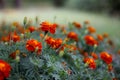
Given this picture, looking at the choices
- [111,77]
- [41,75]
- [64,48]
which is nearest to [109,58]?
[111,77]

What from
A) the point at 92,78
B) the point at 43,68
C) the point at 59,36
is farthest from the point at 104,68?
the point at 43,68

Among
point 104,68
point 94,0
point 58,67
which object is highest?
point 58,67

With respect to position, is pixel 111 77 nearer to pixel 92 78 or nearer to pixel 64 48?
pixel 92 78

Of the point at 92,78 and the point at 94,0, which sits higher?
the point at 92,78

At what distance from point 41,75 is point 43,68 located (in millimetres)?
82

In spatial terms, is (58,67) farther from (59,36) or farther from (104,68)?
(59,36)

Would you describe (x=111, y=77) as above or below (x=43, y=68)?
below

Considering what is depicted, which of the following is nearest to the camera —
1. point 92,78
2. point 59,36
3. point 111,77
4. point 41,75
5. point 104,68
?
point 41,75

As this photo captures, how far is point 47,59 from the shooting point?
121 inches

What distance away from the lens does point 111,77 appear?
11.8ft

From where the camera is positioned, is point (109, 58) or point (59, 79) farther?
point (109, 58)

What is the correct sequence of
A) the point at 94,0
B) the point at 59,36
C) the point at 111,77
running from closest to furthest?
the point at 111,77, the point at 59,36, the point at 94,0

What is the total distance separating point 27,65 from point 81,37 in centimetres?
180

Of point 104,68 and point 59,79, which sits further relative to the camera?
point 104,68
